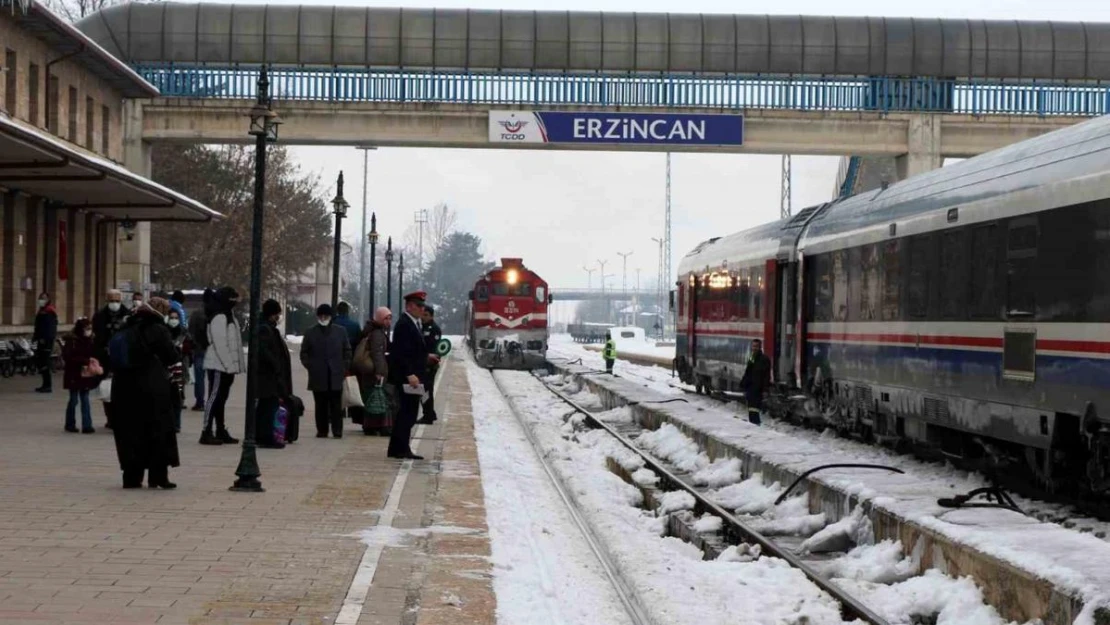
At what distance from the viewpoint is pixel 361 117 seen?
127 ft

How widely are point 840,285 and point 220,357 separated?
Answer: 884 cm

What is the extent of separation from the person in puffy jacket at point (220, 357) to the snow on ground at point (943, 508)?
584 cm

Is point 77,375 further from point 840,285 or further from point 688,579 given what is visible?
point 688,579

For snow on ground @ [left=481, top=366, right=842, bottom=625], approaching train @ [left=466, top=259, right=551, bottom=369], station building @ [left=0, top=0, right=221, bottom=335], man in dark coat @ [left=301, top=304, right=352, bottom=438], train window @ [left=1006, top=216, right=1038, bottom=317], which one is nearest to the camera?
snow on ground @ [left=481, top=366, right=842, bottom=625]

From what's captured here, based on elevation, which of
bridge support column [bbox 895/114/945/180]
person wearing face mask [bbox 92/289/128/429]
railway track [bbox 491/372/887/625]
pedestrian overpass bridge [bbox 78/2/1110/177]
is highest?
pedestrian overpass bridge [bbox 78/2/1110/177]

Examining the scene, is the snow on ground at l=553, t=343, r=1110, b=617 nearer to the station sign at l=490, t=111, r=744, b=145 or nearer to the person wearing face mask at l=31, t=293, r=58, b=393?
the person wearing face mask at l=31, t=293, r=58, b=393

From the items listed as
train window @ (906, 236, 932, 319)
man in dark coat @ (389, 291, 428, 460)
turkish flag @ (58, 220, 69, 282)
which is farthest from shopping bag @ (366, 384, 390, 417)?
turkish flag @ (58, 220, 69, 282)

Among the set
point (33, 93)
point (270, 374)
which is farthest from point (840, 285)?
point (33, 93)

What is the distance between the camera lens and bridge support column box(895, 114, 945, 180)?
3884 centimetres

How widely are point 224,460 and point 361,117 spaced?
2279 cm

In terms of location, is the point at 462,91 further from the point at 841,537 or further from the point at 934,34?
the point at 841,537

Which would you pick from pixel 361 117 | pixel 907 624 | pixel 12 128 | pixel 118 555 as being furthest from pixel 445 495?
pixel 361 117

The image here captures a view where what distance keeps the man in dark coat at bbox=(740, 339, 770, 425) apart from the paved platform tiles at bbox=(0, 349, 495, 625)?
837cm

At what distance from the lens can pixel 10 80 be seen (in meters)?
34.9
